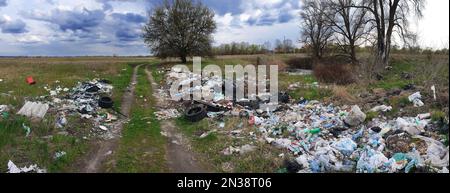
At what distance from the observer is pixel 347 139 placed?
7477mm

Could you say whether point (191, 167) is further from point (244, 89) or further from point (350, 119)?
point (244, 89)

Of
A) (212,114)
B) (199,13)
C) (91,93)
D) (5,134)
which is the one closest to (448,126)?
(212,114)

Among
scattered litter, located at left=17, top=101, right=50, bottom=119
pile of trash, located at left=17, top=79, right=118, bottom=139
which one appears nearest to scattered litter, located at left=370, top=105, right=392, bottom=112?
pile of trash, located at left=17, top=79, right=118, bottom=139

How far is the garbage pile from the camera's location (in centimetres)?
631

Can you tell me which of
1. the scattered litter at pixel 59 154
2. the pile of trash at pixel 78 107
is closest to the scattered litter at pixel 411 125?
the pile of trash at pixel 78 107

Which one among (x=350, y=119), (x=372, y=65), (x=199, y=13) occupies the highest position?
(x=199, y=13)

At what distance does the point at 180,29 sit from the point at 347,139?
28.6m

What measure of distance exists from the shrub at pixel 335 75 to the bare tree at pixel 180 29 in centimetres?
1783

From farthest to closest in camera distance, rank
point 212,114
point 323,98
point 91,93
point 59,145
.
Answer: point 91,93 → point 323,98 → point 212,114 → point 59,145

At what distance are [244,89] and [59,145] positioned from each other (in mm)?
8574

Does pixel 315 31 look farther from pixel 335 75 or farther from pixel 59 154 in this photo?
pixel 59 154
